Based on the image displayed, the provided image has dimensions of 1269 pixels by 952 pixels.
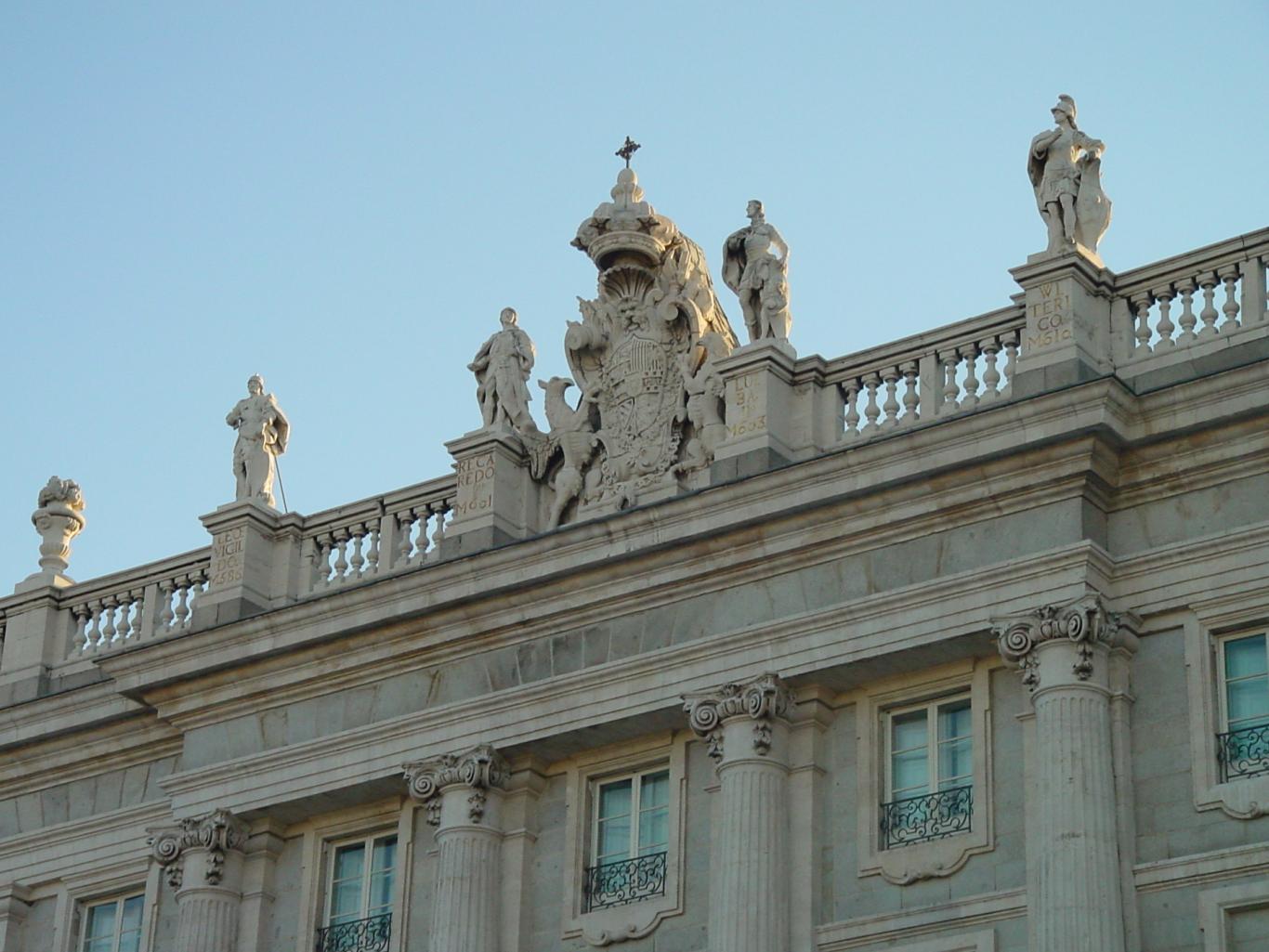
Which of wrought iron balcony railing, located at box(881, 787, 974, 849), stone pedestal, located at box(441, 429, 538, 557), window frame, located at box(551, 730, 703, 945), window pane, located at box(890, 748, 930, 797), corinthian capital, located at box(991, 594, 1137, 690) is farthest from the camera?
stone pedestal, located at box(441, 429, 538, 557)

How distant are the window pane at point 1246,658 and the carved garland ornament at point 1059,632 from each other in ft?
2.96

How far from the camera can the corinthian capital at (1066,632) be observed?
2766cm

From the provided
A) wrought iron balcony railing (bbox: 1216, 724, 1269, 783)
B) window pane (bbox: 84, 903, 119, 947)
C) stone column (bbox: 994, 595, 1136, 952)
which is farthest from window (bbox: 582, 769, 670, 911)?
window pane (bbox: 84, 903, 119, 947)

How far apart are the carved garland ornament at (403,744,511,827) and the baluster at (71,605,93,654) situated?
548 cm

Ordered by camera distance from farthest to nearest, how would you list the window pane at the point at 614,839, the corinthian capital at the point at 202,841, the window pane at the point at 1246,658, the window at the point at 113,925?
the window at the point at 113,925
the corinthian capital at the point at 202,841
the window pane at the point at 614,839
the window pane at the point at 1246,658

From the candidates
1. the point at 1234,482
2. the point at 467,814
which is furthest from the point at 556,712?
the point at 1234,482

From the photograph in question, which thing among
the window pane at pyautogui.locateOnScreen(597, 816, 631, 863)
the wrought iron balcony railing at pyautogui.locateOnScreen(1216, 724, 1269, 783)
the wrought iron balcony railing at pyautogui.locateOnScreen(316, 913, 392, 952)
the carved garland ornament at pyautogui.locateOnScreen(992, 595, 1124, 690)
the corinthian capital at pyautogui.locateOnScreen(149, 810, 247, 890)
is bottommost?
the wrought iron balcony railing at pyautogui.locateOnScreen(316, 913, 392, 952)

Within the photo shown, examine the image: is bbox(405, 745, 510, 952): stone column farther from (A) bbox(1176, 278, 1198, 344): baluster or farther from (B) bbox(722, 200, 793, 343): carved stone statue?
(A) bbox(1176, 278, 1198, 344): baluster

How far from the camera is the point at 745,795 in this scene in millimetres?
28875

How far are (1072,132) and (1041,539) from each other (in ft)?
12.7

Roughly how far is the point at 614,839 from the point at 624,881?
509mm

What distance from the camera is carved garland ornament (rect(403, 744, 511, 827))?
30.5m

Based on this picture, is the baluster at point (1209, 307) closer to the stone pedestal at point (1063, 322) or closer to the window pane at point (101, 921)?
the stone pedestal at point (1063, 322)

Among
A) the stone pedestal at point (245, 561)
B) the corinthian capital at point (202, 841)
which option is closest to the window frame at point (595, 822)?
the corinthian capital at point (202, 841)
